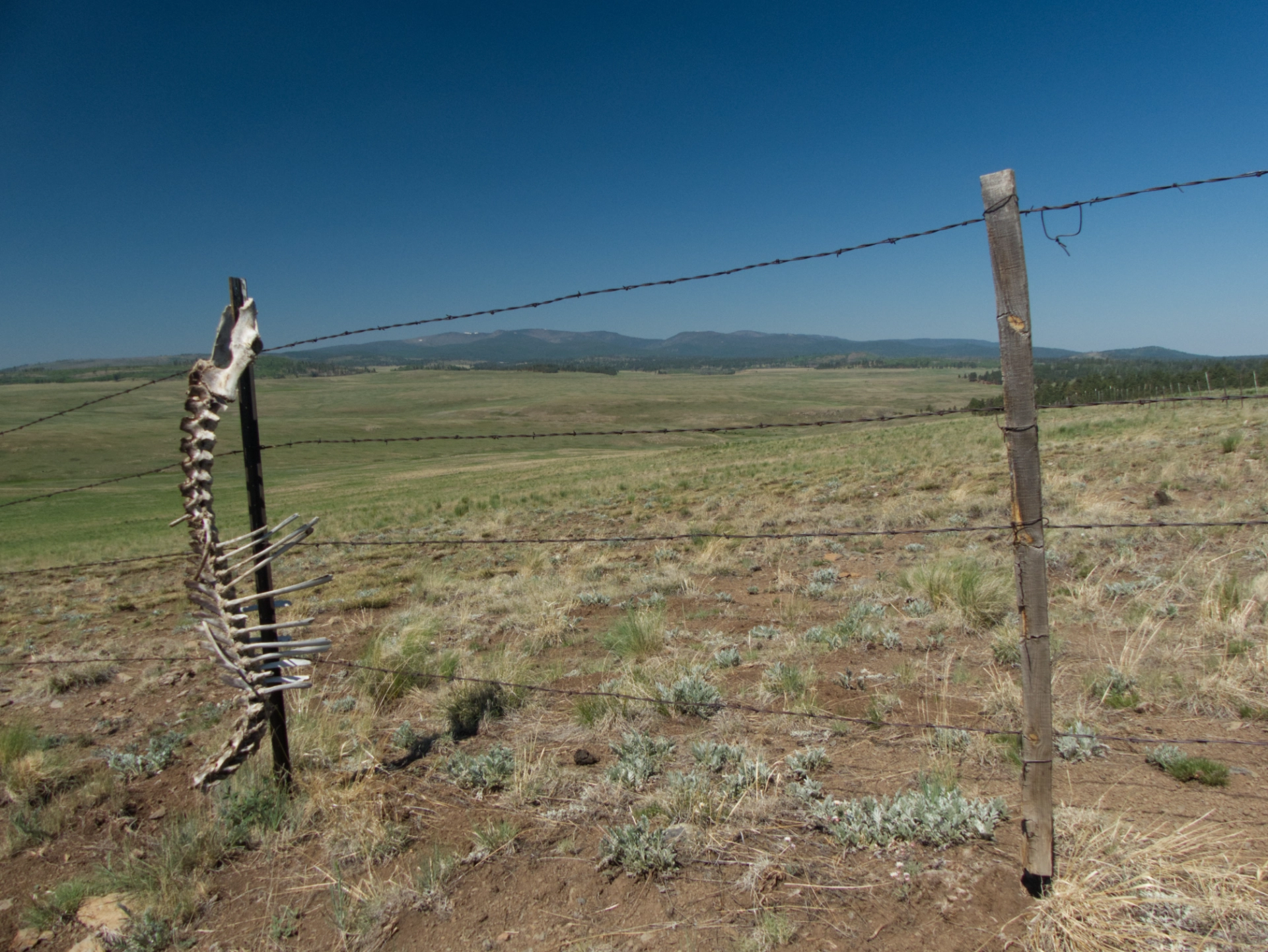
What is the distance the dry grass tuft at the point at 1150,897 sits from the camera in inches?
113

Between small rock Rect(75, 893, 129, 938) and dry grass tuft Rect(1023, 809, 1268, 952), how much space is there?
4.10 m

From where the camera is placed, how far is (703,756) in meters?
4.51

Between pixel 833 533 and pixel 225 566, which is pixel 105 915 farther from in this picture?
pixel 833 533

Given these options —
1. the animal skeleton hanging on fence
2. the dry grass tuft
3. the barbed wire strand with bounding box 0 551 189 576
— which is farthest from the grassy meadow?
the barbed wire strand with bounding box 0 551 189 576

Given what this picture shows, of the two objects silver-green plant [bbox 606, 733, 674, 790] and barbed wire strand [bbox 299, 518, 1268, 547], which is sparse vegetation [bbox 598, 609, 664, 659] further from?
silver-green plant [bbox 606, 733, 674, 790]

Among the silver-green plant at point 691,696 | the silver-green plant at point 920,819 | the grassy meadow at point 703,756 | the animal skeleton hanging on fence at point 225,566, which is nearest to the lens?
the grassy meadow at point 703,756

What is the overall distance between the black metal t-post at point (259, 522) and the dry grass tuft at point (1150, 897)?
13.6ft

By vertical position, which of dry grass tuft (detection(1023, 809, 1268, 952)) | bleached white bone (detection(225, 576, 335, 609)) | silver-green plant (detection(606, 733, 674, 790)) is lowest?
dry grass tuft (detection(1023, 809, 1268, 952))

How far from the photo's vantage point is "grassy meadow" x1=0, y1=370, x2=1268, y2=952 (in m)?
3.35

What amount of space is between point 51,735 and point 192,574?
3.13m

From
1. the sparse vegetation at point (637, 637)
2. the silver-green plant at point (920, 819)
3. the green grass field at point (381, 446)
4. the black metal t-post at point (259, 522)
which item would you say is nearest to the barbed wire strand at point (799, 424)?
the black metal t-post at point (259, 522)

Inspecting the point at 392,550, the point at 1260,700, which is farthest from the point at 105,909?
the point at 392,550

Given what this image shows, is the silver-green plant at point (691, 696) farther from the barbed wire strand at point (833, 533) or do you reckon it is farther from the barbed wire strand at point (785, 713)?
the barbed wire strand at point (833, 533)

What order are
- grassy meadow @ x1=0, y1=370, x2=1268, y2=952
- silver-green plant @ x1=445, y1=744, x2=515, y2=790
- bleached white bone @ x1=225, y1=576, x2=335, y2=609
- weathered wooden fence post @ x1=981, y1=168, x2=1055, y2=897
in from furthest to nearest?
1. silver-green plant @ x1=445, y1=744, x2=515, y2=790
2. bleached white bone @ x1=225, y1=576, x2=335, y2=609
3. grassy meadow @ x1=0, y1=370, x2=1268, y2=952
4. weathered wooden fence post @ x1=981, y1=168, x2=1055, y2=897
